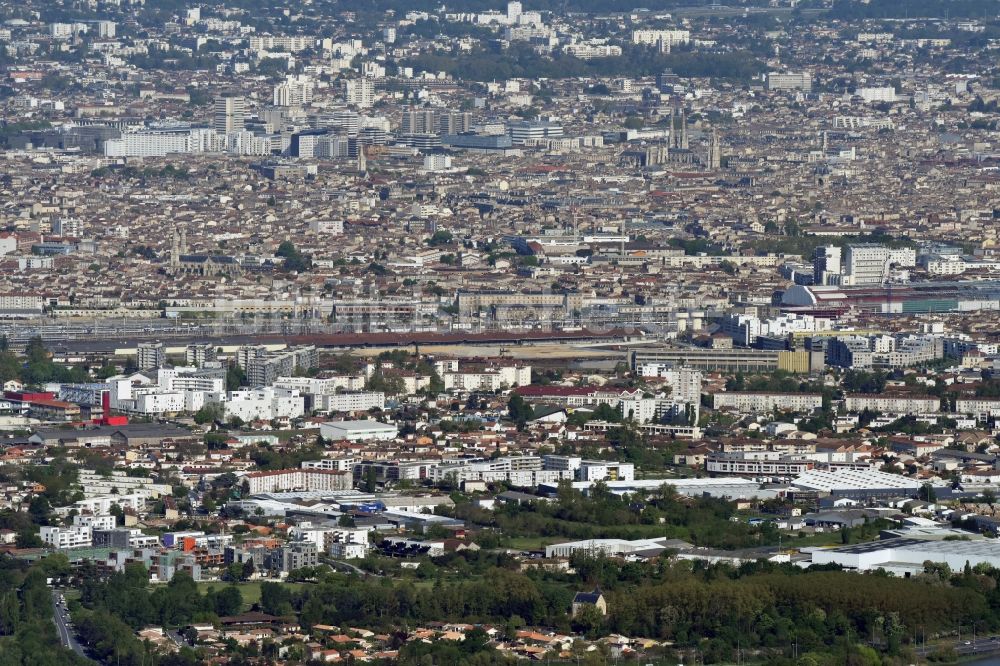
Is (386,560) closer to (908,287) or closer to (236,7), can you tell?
(908,287)

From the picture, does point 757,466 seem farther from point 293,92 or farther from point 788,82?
point 788,82

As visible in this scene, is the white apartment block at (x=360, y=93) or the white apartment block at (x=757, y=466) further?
the white apartment block at (x=360, y=93)

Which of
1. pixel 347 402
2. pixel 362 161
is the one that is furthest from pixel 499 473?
pixel 362 161

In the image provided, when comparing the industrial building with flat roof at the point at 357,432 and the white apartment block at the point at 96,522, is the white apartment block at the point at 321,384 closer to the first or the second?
the industrial building with flat roof at the point at 357,432

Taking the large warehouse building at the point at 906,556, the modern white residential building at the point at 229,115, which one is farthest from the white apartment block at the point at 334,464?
the modern white residential building at the point at 229,115

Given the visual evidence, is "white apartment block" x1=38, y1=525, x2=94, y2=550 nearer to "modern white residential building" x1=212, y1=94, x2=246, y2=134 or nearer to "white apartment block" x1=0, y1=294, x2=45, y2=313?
"white apartment block" x1=0, y1=294, x2=45, y2=313

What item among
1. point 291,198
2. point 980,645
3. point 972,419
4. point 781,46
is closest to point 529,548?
point 980,645
